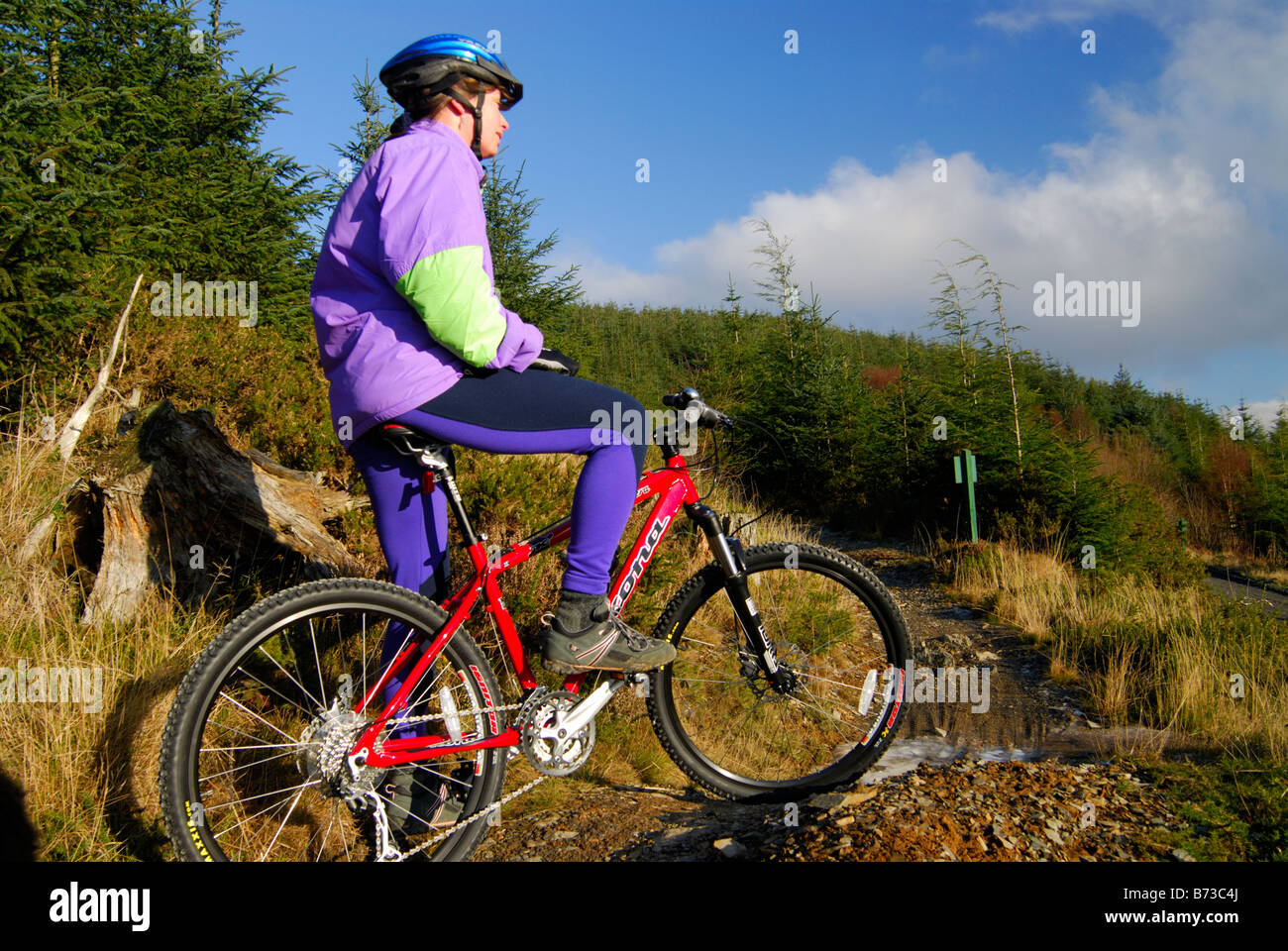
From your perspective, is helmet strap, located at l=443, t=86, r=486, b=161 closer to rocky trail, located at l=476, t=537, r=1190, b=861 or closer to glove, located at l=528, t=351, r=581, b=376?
glove, located at l=528, t=351, r=581, b=376

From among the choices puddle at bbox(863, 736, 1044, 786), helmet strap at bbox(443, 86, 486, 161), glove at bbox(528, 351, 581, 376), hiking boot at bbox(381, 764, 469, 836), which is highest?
helmet strap at bbox(443, 86, 486, 161)

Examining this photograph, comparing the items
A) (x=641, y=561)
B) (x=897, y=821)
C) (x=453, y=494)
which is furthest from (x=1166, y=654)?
(x=453, y=494)

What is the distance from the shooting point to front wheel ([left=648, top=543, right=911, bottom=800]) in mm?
2988

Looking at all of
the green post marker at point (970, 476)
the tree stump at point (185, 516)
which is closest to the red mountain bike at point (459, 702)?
the tree stump at point (185, 516)

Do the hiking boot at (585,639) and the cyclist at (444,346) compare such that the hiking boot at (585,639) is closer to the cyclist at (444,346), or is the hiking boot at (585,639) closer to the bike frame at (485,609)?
the cyclist at (444,346)

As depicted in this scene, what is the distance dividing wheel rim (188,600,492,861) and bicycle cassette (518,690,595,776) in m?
0.15

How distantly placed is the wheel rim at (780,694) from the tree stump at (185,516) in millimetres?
1775

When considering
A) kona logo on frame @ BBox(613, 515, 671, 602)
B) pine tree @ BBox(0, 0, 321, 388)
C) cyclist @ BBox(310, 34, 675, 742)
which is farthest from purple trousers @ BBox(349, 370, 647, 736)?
pine tree @ BBox(0, 0, 321, 388)

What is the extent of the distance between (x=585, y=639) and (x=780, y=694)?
93 centimetres

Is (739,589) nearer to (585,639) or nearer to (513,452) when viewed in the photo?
(585,639)

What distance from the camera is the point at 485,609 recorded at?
8.50ft

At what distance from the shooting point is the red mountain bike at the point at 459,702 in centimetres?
223

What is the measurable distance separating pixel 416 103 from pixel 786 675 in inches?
91.4

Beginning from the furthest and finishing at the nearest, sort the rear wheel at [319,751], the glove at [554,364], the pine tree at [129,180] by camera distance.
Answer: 1. the pine tree at [129,180]
2. the glove at [554,364]
3. the rear wheel at [319,751]
